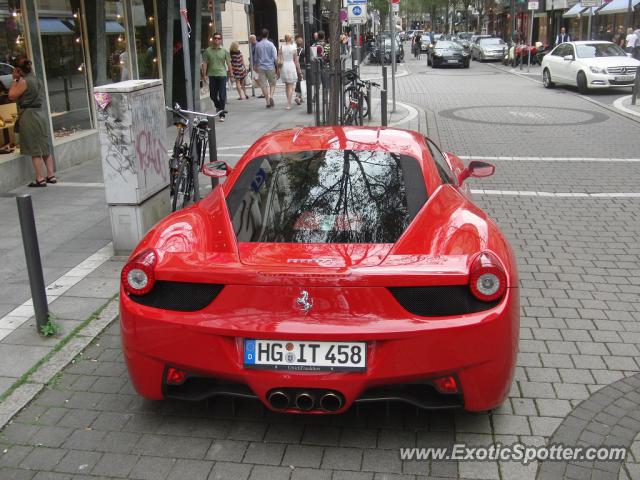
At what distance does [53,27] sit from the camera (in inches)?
420

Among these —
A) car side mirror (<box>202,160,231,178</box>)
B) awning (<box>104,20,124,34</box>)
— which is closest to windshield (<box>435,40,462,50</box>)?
awning (<box>104,20,124,34</box>)

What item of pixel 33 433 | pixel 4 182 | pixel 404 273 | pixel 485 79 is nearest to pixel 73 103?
pixel 4 182

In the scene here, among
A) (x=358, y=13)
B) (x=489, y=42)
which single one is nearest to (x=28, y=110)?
(x=358, y=13)

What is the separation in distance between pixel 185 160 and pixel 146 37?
7840 millimetres

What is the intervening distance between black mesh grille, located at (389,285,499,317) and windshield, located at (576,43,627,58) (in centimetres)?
2108

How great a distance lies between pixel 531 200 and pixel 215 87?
982cm

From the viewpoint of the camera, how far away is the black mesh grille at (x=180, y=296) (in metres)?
3.18

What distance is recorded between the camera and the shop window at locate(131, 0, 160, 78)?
555 inches

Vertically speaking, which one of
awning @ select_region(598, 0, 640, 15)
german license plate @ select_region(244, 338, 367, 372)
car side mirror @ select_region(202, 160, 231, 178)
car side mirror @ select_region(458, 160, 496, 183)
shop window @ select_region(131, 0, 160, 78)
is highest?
awning @ select_region(598, 0, 640, 15)

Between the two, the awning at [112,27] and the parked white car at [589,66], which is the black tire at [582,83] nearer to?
the parked white car at [589,66]

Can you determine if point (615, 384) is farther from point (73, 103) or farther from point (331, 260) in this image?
point (73, 103)

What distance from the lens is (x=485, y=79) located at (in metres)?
28.1

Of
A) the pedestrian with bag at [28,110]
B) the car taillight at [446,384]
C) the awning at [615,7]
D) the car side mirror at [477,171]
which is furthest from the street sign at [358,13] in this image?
the awning at [615,7]

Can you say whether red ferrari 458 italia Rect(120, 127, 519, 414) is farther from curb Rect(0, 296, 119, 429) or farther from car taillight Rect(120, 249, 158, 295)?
curb Rect(0, 296, 119, 429)
